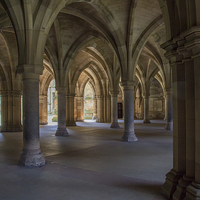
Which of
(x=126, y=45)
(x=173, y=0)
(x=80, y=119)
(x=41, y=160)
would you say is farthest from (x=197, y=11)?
(x=80, y=119)

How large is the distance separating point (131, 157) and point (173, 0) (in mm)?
4824

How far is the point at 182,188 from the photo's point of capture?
12.1ft

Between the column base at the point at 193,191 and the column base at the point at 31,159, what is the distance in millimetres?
4178

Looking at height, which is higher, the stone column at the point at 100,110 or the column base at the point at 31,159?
the stone column at the point at 100,110

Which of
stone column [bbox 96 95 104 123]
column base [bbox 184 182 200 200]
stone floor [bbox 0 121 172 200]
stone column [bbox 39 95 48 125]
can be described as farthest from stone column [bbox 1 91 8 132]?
column base [bbox 184 182 200 200]

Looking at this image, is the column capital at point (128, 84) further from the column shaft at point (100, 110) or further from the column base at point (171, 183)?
the column shaft at point (100, 110)

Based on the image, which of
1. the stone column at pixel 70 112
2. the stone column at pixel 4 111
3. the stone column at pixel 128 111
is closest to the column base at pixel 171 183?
the stone column at pixel 128 111

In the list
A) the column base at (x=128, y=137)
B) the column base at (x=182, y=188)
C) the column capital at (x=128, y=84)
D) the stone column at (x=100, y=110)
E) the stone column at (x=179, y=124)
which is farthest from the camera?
the stone column at (x=100, y=110)

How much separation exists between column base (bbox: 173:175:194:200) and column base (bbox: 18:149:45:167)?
3944mm

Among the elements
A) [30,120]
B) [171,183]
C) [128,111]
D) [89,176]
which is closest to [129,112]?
[128,111]

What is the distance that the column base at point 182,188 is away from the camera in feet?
11.9

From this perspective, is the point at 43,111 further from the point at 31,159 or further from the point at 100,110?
the point at 31,159

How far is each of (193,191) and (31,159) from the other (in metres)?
4.47

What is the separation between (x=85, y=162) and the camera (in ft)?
21.5
